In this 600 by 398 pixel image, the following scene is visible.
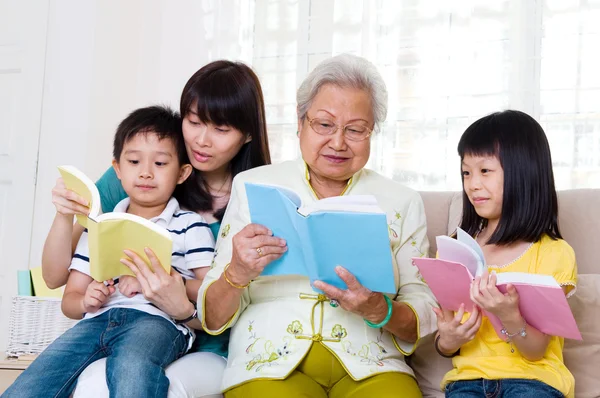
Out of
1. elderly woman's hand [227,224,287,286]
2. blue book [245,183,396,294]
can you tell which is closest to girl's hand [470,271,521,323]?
blue book [245,183,396,294]

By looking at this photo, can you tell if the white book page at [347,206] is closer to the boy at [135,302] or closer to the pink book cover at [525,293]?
the pink book cover at [525,293]

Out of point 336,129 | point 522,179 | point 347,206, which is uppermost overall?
point 336,129

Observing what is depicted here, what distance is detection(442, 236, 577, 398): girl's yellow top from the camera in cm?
172

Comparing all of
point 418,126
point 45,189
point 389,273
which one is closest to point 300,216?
→ point 389,273

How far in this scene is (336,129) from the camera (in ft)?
6.11

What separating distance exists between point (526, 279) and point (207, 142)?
3.44 feet

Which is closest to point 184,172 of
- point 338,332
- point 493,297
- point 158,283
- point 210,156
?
point 210,156

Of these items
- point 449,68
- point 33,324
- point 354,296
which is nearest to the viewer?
point 354,296

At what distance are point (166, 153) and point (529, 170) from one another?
3.43 feet

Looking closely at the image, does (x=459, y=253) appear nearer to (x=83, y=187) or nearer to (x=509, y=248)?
(x=509, y=248)

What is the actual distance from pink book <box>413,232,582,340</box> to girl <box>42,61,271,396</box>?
26.3 inches

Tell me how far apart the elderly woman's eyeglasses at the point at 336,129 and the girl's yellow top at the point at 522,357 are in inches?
19.8

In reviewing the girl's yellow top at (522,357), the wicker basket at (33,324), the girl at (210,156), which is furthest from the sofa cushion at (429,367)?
the wicker basket at (33,324)

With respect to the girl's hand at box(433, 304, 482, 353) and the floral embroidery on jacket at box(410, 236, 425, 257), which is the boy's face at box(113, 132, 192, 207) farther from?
the girl's hand at box(433, 304, 482, 353)
